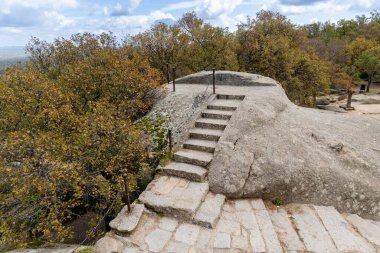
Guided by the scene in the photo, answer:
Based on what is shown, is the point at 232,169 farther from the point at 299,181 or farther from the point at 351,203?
the point at 351,203

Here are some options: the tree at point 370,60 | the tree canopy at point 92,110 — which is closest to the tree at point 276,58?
the tree canopy at point 92,110

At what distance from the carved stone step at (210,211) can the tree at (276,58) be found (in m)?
15.8

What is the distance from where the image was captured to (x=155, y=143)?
8.60 metres

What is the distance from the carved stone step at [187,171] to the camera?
6973mm

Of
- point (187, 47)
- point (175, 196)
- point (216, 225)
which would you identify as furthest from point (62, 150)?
point (187, 47)

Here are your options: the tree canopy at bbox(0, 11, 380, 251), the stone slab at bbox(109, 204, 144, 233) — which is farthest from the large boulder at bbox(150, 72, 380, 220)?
the tree canopy at bbox(0, 11, 380, 251)

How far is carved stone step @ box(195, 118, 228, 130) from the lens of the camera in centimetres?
872

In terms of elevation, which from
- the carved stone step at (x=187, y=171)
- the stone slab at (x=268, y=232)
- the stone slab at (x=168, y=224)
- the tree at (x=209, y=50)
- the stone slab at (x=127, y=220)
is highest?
the tree at (x=209, y=50)

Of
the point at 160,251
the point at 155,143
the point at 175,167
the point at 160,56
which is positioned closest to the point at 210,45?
the point at 160,56

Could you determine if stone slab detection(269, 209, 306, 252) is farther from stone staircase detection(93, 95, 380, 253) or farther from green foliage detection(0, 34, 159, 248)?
green foliage detection(0, 34, 159, 248)

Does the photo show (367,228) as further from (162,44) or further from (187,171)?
(162,44)

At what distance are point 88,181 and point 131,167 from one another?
4.95 ft

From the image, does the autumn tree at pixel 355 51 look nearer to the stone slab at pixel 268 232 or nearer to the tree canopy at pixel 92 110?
the tree canopy at pixel 92 110

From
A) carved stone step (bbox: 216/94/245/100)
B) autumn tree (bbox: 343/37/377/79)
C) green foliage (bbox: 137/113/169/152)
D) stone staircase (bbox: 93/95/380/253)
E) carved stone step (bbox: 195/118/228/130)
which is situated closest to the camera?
stone staircase (bbox: 93/95/380/253)
